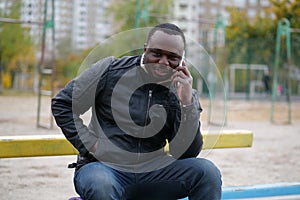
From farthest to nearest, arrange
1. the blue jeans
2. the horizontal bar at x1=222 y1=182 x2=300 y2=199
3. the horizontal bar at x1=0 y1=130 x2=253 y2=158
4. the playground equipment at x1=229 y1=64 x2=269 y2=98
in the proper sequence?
the playground equipment at x1=229 y1=64 x2=269 y2=98, the horizontal bar at x1=222 y1=182 x2=300 y2=199, the horizontal bar at x1=0 y1=130 x2=253 y2=158, the blue jeans

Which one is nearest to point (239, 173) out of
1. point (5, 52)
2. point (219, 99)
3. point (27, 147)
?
point (27, 147)

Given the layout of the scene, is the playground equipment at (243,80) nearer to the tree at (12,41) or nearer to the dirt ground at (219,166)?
the tree at (12,41)

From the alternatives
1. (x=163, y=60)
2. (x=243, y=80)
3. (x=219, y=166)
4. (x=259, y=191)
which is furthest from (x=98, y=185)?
(x=243, y=80)

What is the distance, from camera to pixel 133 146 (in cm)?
256

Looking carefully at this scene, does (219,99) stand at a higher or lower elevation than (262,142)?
lower

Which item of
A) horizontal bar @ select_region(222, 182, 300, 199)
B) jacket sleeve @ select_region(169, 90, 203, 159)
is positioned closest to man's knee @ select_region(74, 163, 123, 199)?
jacket sleeve @ select_region(169, 90, 203, 159)

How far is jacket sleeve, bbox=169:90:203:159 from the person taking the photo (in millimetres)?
2529

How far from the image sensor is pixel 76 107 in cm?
255

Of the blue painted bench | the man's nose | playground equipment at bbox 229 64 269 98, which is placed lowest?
playground equipment at bbox 229 64 269 98

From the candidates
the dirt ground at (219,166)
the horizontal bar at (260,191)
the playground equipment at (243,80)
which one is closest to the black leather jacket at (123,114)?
the dirt ground at (219,166)

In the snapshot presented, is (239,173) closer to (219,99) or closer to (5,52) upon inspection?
(219,99)

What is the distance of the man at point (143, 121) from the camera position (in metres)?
2.51

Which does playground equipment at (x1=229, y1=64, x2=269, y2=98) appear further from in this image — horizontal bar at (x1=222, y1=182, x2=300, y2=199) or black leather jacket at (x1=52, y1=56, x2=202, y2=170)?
black leather jacket at (x1=52, y1=56, x2=202, y2=170)

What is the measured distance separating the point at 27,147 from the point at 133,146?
82cm
